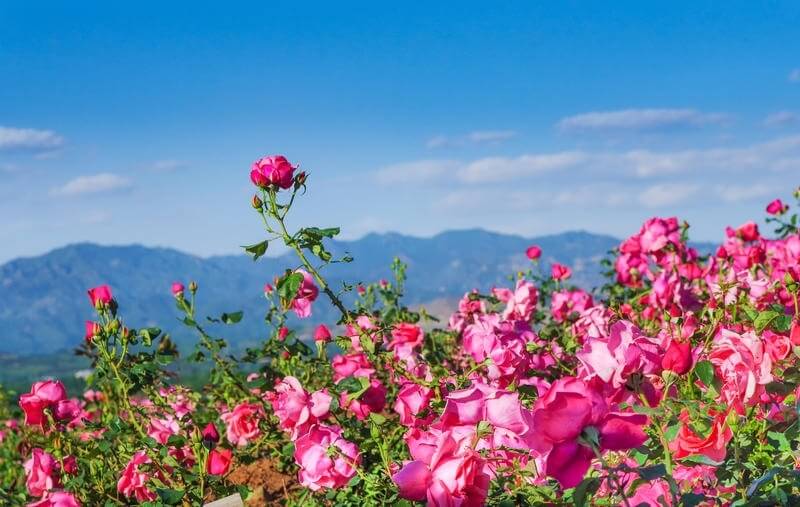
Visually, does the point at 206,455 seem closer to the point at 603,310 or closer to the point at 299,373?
the point at 299,373

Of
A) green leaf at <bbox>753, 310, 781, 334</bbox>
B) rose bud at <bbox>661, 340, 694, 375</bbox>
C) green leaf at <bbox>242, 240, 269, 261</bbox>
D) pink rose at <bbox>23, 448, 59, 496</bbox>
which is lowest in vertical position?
pink rose at <bbox>23, 448, 59, 496</bbox>

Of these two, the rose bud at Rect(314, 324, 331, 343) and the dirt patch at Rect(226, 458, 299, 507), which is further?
the dirt patch at Rect(226, 458, 299, 507)

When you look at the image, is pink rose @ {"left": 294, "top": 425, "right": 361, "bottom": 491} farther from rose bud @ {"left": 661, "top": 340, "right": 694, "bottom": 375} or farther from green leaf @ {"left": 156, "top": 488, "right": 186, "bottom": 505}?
rose bud @ {"left": 661, "top": 340, "right": 694, "bottom": 375}

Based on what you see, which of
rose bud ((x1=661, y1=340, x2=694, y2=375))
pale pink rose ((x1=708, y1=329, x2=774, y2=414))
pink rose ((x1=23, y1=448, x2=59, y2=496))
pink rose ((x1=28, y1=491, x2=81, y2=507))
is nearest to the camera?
rose bud ((x1=661, y1=340, x2=694, y2=375))

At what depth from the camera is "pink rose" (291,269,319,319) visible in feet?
14.0

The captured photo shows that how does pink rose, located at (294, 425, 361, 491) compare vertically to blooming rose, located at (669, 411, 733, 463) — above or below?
below

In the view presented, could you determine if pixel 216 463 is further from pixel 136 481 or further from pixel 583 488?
pixel 583 488

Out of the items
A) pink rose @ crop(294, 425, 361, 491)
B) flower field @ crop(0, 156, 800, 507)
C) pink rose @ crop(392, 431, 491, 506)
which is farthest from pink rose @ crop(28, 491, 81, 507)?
pink rose @ crop(392, 431, 491, 506)

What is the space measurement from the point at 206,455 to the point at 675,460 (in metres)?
1.99

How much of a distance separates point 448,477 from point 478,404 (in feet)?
0.74

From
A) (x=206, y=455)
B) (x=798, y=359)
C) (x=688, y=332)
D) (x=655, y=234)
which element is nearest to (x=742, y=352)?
(x=798, y=359)

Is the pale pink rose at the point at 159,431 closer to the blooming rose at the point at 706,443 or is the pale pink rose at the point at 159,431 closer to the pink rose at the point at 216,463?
the pink rose at the point at 216,463

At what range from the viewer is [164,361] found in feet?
13.1

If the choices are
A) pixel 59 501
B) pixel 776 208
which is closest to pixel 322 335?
pixel 59 501
